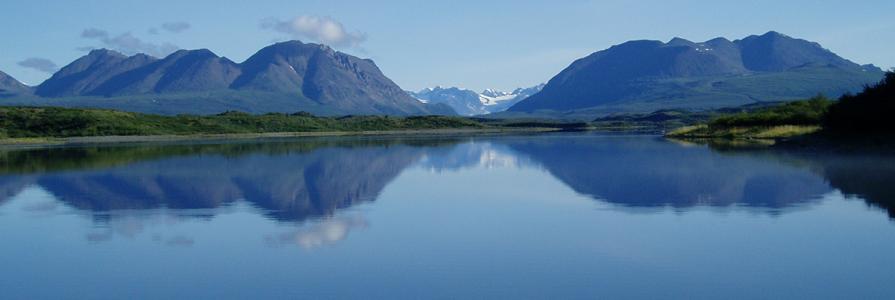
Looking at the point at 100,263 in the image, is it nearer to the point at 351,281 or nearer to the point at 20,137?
the point at 351,281

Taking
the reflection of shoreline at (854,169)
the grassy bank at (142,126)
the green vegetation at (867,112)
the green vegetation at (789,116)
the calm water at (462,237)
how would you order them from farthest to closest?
the grassy bank at (142,126), the green vegetation at (789,116), the green vegetation at (867,112), the reflection of shoreline at (854,169), the calm water at (462,237)

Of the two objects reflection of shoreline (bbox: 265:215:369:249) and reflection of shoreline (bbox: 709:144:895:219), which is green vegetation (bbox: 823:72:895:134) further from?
reflection of shoreline (bbox: 265:215:369:249)

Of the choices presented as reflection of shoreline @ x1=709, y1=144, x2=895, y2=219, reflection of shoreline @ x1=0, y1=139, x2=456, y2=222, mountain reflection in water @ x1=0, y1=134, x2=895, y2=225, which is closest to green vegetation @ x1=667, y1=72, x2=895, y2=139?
reflection of shoreline @ x1=709, y1=144, x2=895, y2=219

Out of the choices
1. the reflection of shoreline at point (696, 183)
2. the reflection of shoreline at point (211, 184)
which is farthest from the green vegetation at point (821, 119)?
the reflection of shoreline at point (211, 184)

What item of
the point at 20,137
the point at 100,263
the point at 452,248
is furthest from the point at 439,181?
the point at 20,137

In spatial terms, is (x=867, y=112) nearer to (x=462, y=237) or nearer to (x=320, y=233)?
(x=462, y=237)

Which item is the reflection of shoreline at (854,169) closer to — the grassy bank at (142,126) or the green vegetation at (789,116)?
the green vegetation at (789,116)

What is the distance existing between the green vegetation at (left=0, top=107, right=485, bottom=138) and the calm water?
9895cm

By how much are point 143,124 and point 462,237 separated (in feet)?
419

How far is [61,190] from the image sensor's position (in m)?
28.7

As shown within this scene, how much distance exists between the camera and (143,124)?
133375 millimetres

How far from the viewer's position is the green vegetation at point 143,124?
4747 inches

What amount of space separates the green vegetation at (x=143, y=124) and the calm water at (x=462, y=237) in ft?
325

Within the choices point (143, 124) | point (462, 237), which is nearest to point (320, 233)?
point (462, 237)
